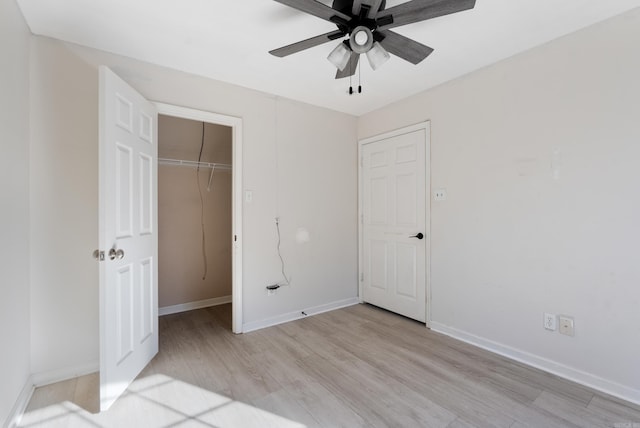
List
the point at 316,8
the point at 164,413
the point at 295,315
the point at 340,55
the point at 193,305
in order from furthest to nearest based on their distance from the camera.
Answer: the point at 193,305
the point at 295,315
the point at 340,55
the point at 164,413
the point at 316,8

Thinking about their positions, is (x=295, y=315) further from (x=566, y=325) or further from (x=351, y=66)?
(x=351, y=66)

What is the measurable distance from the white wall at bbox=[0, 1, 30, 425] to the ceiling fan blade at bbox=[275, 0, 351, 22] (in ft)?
5.05

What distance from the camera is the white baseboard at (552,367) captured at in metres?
1.84

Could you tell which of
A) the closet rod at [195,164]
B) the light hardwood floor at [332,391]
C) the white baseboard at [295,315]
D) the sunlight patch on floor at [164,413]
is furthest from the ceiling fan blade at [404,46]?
the white baseboard at [295,315]

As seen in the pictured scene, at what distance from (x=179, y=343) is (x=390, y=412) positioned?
1.91 meters

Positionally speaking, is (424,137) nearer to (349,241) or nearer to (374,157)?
(374,157)

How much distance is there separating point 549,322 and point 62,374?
3.52 meters

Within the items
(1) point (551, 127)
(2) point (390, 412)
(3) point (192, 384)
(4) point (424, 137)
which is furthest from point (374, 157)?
(3) point (192, 384)

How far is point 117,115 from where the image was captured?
1896 mm

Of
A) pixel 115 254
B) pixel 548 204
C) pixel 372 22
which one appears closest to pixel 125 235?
pixel 115 254

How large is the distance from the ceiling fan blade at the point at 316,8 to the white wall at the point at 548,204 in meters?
1.62

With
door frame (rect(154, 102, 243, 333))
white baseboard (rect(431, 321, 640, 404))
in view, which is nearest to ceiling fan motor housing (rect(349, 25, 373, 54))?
door frame (rect(154, 102, 243, 333))

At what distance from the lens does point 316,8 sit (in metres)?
Result: 1.49

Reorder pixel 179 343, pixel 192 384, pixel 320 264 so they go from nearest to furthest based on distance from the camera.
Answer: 1. pixel 192 384
2. pixel 179 343
3. pixel 320 264
